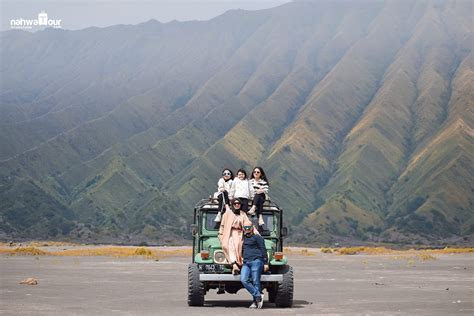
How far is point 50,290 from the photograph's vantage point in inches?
1328

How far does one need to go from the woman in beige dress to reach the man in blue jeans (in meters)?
0.33

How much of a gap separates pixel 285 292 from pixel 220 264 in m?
1.84

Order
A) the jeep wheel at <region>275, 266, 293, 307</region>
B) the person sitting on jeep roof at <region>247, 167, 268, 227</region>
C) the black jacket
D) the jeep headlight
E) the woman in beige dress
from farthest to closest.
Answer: the person sitting on jeep roof at <region>247, 167, 268, 227</region>
the jeep headlight
the jeep wheel at <region>275, 266, 293, 307</region>
the woman in beige dress
the black jacket

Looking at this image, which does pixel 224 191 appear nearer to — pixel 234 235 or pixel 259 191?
pixel 259 191

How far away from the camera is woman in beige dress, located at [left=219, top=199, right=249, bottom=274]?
26141 mm

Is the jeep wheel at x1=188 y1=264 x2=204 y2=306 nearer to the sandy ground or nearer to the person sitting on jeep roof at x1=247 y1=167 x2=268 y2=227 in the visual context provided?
the sandy ground

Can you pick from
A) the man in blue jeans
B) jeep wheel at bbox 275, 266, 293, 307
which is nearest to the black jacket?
the man in blue jeans

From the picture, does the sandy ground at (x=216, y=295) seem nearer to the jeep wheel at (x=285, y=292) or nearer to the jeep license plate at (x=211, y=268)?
the jeep wheel at (x=285, y=292)

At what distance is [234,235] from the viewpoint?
86.6 feet

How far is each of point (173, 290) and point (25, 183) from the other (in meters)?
150

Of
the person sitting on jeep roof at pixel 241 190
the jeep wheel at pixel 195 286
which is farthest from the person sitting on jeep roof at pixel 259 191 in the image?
the jeep wheel at pixel 195 286

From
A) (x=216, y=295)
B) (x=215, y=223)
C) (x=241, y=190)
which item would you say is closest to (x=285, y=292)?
(x=241, y=190)

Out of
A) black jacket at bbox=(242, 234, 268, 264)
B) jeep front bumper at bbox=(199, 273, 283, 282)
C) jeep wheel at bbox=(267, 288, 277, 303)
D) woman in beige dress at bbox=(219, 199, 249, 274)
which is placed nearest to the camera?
black jacket at bbox=(242, 234, 268, 264)

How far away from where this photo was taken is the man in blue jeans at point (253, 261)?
25484mm
